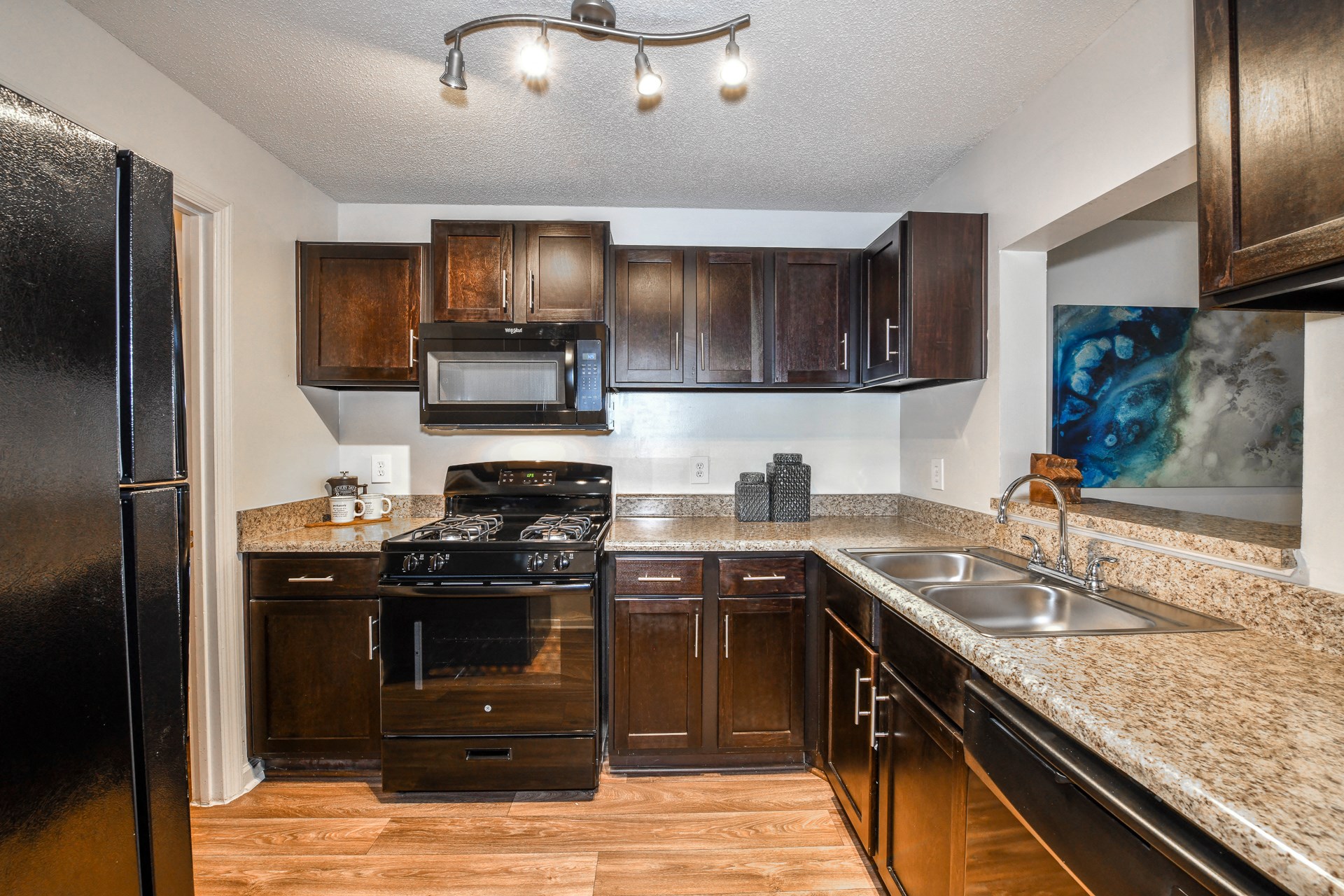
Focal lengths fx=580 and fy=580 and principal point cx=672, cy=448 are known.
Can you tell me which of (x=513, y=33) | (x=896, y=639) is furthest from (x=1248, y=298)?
(x=513, y=33)

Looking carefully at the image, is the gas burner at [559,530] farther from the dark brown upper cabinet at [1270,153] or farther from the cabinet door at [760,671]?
the dark brown upper cabinet at [1270,153]

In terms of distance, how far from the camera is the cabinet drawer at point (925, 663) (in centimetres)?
118

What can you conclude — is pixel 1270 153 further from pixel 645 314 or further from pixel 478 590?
pixel 478 590

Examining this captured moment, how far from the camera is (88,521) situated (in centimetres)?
63

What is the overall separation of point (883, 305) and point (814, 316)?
310 millimetres

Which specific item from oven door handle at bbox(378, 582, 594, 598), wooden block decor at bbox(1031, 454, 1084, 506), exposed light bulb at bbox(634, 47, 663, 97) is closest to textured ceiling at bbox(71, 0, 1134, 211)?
exposed light bulb at bbox(634, 47, 663, 97)

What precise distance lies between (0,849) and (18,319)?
0.49 m

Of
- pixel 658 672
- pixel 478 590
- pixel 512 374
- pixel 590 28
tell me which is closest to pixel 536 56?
pixel 590 28

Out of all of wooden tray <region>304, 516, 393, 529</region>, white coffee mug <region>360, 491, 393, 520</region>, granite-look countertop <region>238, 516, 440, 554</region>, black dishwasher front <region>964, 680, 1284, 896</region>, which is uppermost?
white coffee mug <region>360, 491, 393, 520</region>

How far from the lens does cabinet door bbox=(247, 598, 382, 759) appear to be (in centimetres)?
212

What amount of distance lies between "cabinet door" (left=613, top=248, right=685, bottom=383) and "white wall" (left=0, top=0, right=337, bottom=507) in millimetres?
1347

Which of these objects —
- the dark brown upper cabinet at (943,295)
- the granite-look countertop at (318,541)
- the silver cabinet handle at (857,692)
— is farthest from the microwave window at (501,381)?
the silver cabinet handle at (857,692)

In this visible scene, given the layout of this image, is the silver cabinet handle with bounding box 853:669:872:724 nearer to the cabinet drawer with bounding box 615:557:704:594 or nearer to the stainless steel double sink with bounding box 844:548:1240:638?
the stainless steel double sink with bounding box 844:548:1240:638

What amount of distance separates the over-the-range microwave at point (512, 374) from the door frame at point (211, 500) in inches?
26.0
